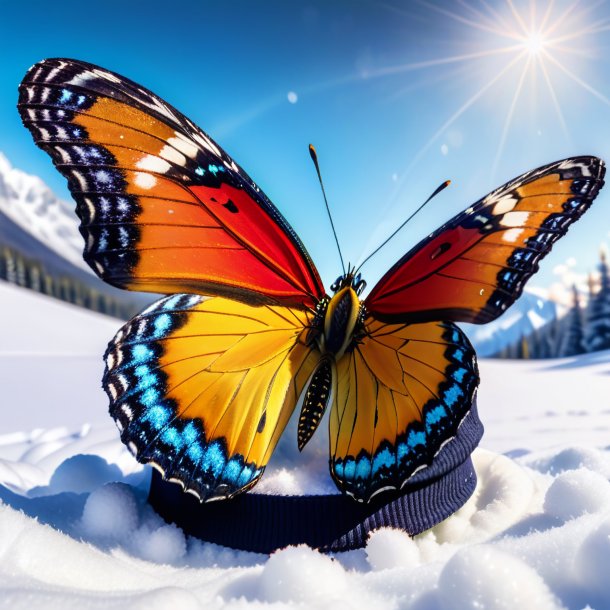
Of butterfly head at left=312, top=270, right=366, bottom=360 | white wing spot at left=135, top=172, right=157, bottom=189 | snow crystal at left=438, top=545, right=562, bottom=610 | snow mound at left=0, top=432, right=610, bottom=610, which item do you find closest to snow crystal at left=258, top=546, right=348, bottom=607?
snow mound at left=0, top=432, right=610, bottom=610

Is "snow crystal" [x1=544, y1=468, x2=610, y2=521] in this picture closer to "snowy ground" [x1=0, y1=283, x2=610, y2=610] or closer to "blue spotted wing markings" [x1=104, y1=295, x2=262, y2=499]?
"snowy ground" [x1=0, y1=283, x2=610, y2=610]

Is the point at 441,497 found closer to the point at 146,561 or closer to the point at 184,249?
the point at 146,561

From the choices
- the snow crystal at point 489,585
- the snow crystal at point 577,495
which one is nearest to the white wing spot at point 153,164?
the snow crystal at point 489,585

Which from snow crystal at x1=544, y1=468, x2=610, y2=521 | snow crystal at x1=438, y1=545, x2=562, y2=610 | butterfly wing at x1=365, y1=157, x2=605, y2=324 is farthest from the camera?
butterfly wing at x1=365, y1=157, x2=605, y2=324

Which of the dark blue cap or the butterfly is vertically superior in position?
the butterfly

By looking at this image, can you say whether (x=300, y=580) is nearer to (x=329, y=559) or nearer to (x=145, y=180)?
(x=329, y=559)

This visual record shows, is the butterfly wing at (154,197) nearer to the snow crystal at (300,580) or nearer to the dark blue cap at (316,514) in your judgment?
the dark blue cap at (316,514)

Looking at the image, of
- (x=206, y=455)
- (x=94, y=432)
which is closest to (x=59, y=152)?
(x=206, y=455)

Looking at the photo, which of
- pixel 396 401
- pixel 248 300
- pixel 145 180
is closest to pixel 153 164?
pixel 145 180
